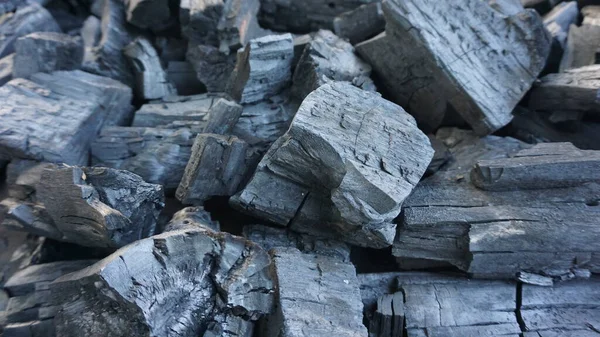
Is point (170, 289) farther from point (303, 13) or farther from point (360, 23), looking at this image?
point (303, 13)

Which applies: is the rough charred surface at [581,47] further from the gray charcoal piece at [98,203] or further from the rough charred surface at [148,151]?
the gray charcoal piece at [98,203]

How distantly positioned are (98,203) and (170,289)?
570 mm

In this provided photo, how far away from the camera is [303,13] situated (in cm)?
355

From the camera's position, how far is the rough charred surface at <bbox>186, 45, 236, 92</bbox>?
3141 mm

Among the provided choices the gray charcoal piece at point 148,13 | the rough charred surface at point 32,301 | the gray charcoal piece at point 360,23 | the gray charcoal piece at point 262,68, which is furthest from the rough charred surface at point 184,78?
the rough charred surface at point 32,301

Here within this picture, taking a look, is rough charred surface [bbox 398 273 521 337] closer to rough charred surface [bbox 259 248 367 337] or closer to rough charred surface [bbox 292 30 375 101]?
rough charred surface [bbox 259 248 367 337]

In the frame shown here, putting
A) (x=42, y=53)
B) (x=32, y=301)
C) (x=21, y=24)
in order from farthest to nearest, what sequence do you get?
(x=21, y=24)
(x=42, y=53)
(x=32, y=301)

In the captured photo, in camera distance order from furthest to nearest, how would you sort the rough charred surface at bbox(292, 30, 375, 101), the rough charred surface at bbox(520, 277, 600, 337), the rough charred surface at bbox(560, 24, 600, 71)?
the rough charred surface at bbox(560, 24, 600, 71) < the rough charred surface at bbox(292, 30, 375, 101) < the rough charred surface at bbox(520, 277, 600, 337)

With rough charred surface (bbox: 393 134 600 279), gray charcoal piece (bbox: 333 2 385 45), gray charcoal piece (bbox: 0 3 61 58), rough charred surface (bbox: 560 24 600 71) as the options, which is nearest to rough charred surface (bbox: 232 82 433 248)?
rough charred surface (bbox: 393 134 600 279)

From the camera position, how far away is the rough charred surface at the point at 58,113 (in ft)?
8.33

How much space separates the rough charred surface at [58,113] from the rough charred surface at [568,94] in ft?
9.07

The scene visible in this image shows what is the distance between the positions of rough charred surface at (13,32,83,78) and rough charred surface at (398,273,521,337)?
2599mm

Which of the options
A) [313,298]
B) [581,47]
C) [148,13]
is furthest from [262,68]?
[581,47]

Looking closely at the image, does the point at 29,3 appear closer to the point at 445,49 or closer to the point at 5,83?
the point at 5,83
